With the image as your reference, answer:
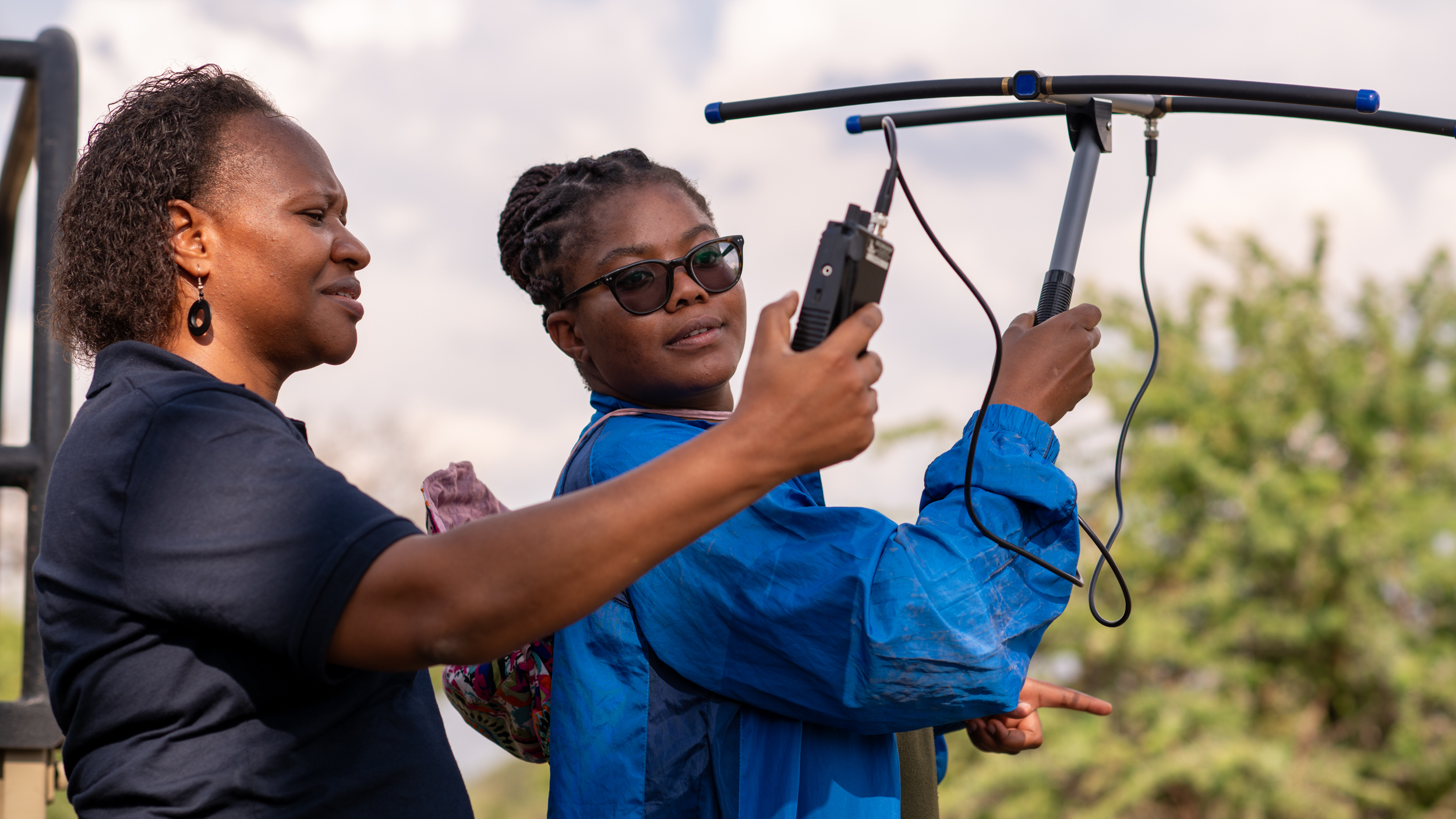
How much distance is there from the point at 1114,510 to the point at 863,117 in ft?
19.4

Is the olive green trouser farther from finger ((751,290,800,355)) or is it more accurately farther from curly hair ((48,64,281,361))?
curly hair ((48,64,281,361))

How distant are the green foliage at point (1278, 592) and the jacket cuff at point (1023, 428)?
582 cm

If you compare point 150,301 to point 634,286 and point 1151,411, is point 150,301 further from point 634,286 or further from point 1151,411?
point 1151,411

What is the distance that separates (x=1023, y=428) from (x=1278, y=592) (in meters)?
6.70

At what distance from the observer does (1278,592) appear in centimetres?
762

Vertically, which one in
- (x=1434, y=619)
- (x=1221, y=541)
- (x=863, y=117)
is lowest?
(x=1434, y=619)

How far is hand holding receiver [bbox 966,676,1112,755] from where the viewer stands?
2223mm

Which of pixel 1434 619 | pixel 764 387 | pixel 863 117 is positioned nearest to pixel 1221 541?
pixel 1434 619

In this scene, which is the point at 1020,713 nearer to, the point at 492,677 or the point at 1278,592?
the point at 492,677

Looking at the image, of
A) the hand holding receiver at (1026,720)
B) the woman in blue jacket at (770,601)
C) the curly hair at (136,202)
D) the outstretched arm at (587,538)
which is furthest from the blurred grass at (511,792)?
the outstretched arm at (587,538)

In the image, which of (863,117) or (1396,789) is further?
(1396,789)

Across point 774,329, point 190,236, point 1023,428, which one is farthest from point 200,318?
point 1023,428

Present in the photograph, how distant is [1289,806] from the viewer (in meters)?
6.88

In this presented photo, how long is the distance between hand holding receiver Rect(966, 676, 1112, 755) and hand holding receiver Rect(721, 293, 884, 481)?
1.09 meters
